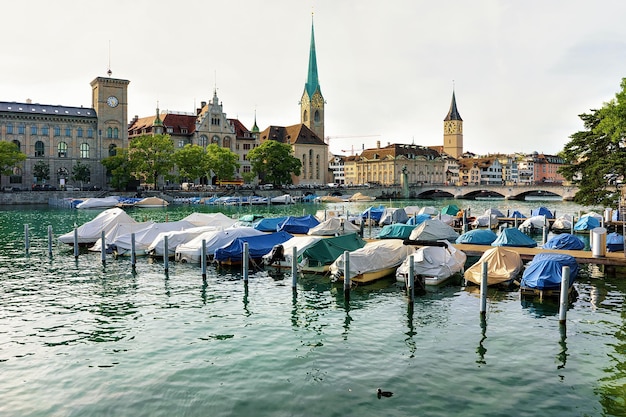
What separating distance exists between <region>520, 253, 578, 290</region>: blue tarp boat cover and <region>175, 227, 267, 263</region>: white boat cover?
19.0 m

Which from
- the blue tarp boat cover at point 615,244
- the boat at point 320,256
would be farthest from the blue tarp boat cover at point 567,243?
the boat at point 320,256

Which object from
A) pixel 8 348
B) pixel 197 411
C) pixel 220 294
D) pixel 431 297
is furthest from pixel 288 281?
pixel 197 411

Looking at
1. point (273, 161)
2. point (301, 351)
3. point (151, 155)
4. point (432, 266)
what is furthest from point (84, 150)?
point (301, 351)

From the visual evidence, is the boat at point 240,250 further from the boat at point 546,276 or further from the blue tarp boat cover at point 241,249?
the boat at point 546,276

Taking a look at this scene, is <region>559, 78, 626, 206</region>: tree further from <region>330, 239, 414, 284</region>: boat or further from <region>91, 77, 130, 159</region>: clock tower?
<region>91, 77, 130, 159</region>: clock tower

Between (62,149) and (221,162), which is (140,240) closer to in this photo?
(221,162)

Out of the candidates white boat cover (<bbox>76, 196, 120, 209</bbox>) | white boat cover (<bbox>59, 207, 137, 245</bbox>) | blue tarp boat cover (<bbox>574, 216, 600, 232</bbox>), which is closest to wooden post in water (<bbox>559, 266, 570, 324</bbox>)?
white boat cover (<bbox>59, 207, 137, 245</bbox>)

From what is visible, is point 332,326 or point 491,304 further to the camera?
point 491,304

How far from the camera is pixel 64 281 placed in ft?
109

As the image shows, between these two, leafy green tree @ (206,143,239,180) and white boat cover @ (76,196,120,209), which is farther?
leafy green tree @ (206,143,239,180)

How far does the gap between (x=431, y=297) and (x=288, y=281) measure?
8.73 meters

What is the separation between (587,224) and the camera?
191ft

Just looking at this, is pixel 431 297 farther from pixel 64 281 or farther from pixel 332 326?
pixel 64 281

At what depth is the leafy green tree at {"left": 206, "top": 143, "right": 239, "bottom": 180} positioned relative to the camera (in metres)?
130
